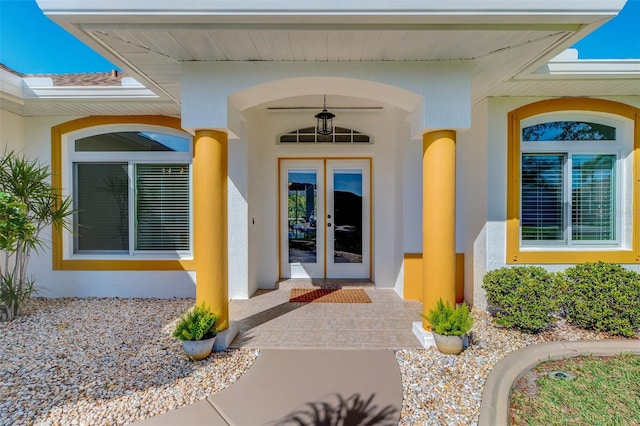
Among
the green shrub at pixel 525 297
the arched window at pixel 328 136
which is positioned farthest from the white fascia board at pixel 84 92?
the green shrub at pixel 525 297

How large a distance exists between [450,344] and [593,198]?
3.93 metres

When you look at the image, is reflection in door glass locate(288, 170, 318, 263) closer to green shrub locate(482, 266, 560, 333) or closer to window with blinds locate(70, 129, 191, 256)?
window with blinds locate(70, 129, 191, 256)

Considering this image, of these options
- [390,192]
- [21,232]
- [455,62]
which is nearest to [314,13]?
[455,62]

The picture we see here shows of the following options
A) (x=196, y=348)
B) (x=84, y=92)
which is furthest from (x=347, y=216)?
(x=84, y=92)

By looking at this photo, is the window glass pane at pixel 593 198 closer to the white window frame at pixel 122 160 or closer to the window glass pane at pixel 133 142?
the white window frame at pixel 122 160

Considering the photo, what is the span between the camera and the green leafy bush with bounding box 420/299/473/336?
134 inches

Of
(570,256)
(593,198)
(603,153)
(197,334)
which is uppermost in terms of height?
(603,153)

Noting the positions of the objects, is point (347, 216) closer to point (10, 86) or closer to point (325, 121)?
point (325, 121)

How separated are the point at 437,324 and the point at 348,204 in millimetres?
3431

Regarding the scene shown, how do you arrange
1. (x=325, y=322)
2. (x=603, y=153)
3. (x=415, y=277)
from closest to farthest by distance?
(x=325, y=322) → (x=603, y=153) → (x=415, y=277)

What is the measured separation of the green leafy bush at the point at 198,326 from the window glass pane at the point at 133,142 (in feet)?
11.8

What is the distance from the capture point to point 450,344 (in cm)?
341

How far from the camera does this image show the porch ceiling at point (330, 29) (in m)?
2.70

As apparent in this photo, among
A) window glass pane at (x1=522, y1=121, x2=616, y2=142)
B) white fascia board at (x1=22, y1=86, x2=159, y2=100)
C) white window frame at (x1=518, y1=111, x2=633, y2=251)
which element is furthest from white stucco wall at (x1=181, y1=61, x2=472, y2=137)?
window glass pane at (x1=522, y1=121, x2=616, y2=142)
